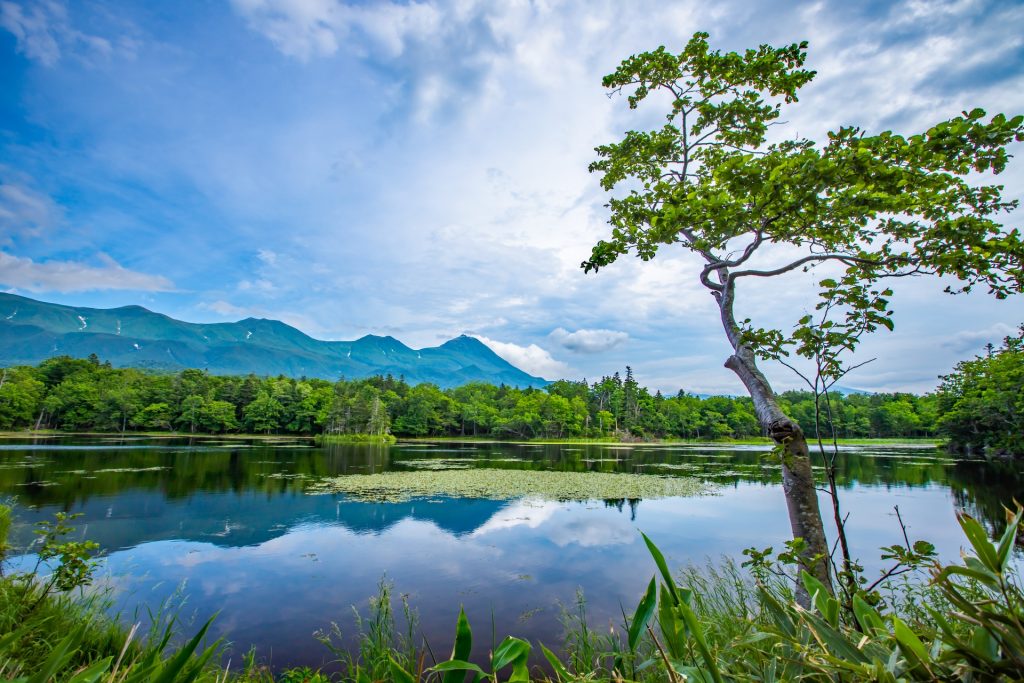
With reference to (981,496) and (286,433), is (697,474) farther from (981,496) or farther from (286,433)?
(286,433)

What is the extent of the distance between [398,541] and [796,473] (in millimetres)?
11330

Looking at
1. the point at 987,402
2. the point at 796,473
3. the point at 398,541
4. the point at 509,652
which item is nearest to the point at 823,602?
the point at 509,652

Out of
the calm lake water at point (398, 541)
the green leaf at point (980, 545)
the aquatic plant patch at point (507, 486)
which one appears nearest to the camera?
the green leaf at point (980, 545)

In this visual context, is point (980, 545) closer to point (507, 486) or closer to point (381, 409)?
point (507, 486)

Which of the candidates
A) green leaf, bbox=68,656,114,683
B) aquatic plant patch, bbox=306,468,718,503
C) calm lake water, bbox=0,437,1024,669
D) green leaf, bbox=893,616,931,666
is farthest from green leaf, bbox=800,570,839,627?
aquatic plant patch, bbox=306,468,718,503

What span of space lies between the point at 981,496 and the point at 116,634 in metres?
26.2

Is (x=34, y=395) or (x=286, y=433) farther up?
(x=34, y=395)

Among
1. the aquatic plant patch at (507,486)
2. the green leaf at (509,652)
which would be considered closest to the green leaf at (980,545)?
the green leaf at (509,652)

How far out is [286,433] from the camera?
85250mm

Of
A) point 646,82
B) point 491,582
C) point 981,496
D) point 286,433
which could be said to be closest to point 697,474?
point 981,496

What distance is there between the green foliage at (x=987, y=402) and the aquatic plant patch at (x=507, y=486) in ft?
42.6

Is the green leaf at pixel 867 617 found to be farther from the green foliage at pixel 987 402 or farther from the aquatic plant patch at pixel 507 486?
the green foliage at pixel 987 402

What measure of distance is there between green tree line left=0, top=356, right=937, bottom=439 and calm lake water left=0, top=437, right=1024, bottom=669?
57.3 meters

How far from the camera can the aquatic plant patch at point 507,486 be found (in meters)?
19.8
